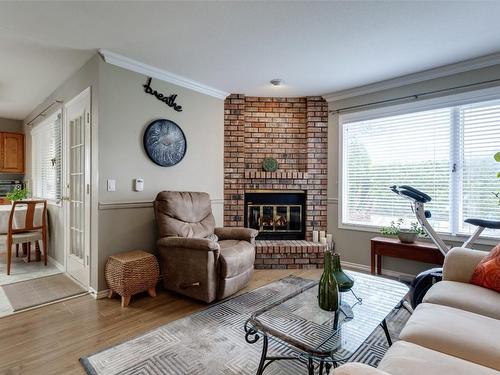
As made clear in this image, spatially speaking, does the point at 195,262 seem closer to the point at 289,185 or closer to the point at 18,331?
the point at 18,331

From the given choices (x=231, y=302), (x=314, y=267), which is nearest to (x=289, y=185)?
(x=314, y=267)

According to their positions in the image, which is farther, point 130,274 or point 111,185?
point 111,185

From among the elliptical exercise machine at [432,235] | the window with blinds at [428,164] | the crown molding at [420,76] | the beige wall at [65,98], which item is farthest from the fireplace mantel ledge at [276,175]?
the beige wall at [65,98]

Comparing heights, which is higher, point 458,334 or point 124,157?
point 124,157

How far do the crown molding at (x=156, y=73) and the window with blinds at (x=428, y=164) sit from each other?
1964 millimetres

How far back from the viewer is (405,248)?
308cm

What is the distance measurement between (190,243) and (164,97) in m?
1.81

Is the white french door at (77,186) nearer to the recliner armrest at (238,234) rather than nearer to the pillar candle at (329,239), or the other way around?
the recliner armrest at (238,234)

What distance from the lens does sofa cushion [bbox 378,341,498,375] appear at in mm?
966

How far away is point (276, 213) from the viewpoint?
13.6 feet

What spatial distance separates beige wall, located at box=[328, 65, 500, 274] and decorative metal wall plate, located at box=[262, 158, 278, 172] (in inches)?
31.3

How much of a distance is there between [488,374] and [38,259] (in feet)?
16.6

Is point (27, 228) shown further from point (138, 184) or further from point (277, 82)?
point (277, 82)

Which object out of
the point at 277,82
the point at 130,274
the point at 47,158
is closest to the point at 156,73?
the point at 277,82
